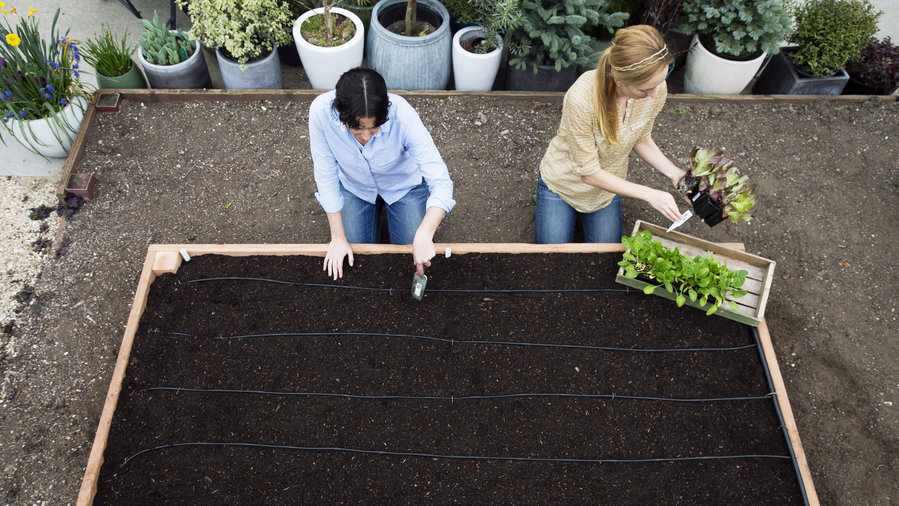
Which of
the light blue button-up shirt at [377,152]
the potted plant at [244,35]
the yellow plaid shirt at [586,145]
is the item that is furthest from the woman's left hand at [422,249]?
the potted plant at [244,35]

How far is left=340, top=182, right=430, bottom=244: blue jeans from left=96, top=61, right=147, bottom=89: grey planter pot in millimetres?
1777

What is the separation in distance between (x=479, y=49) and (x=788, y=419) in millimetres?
2360

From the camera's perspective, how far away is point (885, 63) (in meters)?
3.33

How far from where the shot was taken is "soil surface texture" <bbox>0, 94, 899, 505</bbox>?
2312 millimetres

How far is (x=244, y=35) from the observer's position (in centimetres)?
298

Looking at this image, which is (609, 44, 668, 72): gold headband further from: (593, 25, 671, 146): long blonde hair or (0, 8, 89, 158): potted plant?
(0, 8, 89, 158): potted plant

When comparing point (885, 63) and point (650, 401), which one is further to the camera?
point (885, 63)

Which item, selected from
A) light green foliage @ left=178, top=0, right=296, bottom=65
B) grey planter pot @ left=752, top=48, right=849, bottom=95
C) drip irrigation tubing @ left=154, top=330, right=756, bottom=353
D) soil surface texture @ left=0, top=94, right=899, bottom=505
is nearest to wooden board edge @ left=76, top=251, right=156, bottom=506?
drip irrigation tubing @ left=154, top=330, right=756, bottom=353

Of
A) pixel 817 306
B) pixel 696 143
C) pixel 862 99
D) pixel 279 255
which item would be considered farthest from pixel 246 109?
pixel 862 99

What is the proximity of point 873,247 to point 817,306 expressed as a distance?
1.75ft

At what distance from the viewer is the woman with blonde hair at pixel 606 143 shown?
1719mm

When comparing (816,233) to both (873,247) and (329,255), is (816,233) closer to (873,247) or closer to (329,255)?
(873,247)

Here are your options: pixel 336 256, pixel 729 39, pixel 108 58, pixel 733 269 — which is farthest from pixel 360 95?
pixel 729 39

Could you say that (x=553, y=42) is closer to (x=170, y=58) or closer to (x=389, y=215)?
(x=389, y=215)
